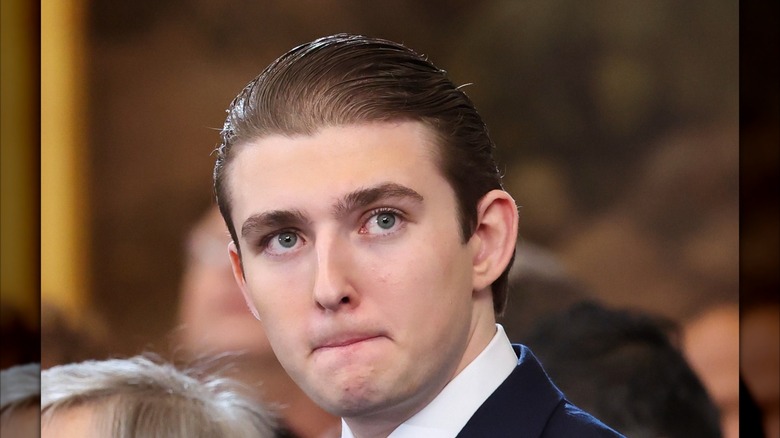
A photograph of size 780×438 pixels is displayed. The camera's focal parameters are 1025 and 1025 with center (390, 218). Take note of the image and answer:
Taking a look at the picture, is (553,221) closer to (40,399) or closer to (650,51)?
(650,51)

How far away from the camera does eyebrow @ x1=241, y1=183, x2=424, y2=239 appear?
56.7 inches

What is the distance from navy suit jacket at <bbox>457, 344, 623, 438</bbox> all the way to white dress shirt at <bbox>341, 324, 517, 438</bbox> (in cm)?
2

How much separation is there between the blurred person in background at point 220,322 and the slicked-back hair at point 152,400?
0.13ft

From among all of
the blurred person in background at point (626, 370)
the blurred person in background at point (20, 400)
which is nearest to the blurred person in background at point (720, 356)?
the blurred person in background at point (626, 370)

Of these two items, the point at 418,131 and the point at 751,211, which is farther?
the point at 751,211

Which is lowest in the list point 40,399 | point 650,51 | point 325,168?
point 40,399

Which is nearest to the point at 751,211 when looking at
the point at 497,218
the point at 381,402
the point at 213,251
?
the point at 497,218

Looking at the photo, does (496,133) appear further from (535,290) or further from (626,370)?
(626,370)

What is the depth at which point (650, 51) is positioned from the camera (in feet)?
6.15

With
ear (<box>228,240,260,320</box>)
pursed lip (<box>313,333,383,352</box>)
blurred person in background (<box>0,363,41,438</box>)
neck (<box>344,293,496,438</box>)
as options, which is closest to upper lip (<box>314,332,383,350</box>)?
pursed lip (<box>313,333,383,352</box>)

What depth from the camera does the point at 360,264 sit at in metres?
1.41

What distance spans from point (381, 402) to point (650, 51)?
2.91 ft

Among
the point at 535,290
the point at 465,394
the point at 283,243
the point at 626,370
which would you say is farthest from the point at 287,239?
the point at 626,370

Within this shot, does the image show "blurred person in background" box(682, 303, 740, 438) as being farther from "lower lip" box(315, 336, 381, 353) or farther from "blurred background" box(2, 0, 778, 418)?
"lower lip" box(315, 336, 381, 353)
